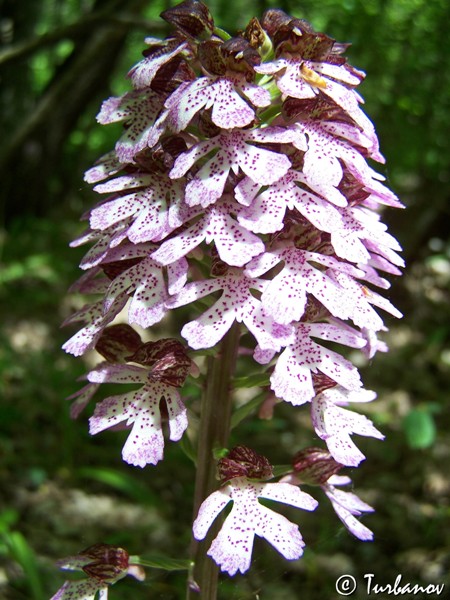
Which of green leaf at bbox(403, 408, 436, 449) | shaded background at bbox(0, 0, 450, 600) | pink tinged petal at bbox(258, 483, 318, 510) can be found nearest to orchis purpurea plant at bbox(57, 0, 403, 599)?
pink tinged petal at bbox(258, 483, 318, 510)

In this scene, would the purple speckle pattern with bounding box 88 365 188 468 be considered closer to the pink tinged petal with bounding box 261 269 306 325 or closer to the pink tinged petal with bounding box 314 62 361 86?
the pink tinged petal with bounding box 261 269 306 325

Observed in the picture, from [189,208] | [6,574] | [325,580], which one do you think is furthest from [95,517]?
[189,208]

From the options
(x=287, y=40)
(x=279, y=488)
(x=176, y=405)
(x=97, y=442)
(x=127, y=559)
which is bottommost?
(x=97, y=442)

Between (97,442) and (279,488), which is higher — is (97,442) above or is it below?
below

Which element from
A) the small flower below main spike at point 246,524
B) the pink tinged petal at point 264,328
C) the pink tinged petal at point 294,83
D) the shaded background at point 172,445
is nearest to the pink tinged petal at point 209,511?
the small flower below main spike at point 246,524

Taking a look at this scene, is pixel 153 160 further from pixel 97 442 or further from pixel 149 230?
pixel 97 442

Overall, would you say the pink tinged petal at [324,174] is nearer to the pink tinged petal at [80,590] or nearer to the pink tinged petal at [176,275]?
the pink tinged petal at [176,275]
